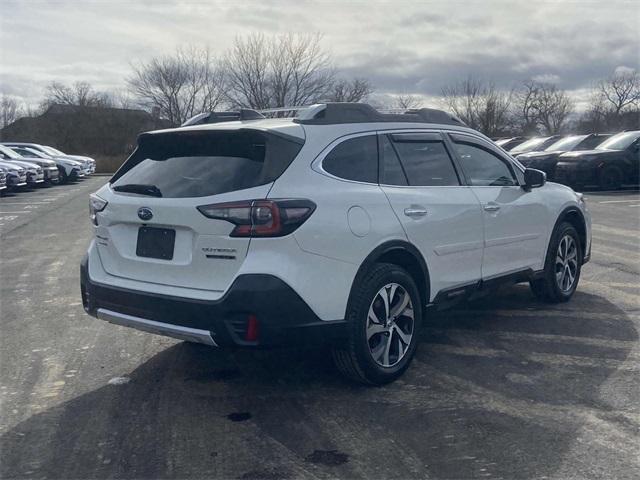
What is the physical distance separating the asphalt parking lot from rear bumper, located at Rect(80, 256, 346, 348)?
465mm

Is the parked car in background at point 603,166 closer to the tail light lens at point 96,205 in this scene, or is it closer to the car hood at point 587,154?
the car hood at point 587,154

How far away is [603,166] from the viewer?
20.2 meters

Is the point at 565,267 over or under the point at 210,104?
under

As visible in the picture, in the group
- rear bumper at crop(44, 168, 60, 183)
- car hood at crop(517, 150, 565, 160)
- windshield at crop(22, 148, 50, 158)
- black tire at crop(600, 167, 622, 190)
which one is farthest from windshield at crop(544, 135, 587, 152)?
windshield at crop(22, 148, 50, 158)

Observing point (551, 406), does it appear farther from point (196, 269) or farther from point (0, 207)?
point (0, 207)

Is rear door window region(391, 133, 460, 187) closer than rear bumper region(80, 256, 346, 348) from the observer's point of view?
No

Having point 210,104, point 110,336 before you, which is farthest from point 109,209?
point 210,104

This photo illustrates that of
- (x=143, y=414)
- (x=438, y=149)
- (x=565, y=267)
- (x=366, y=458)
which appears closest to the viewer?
(x=366, y=458)

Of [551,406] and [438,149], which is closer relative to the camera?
[551,406]

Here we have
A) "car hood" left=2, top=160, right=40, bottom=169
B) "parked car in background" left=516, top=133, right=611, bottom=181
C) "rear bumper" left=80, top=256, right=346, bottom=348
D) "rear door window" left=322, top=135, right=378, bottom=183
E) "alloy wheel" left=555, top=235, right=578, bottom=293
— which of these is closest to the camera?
"rear bumper" left=80, top=256, right=346, bottom=348

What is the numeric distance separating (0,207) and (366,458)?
685 inches

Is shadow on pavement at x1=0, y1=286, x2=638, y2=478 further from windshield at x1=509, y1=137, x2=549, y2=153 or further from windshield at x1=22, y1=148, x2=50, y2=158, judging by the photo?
windshield at x1=22, y1=148, x2=50, y2=158

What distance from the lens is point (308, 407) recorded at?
4273 mm

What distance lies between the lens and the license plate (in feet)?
13.9
